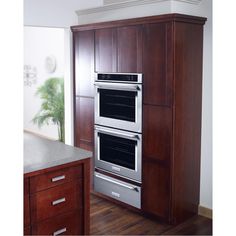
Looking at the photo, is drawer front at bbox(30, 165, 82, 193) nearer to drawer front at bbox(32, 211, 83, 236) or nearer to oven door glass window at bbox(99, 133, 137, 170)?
drawer front at bbox(32, 211, 83, 236)

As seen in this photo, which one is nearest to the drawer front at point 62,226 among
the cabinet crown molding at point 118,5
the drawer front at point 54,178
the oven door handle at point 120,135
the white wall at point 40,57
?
the drawer front at point 54,178

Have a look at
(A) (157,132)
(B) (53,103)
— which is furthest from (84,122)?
(B) (53,103)

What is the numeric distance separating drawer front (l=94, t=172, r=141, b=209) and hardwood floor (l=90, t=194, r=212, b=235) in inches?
5.1

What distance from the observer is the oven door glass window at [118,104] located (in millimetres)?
3496

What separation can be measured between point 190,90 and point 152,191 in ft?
3.40

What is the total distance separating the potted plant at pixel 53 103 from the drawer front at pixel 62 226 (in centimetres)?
346

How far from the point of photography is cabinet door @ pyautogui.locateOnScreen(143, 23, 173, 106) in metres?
3.14

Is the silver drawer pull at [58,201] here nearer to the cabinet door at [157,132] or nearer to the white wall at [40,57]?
the cabinet door at [157,132]

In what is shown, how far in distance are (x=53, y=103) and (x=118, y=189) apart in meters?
2.73

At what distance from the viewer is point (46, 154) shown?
2393mm

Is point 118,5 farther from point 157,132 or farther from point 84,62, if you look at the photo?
point 157,132

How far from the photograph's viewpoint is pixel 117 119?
364 cm
